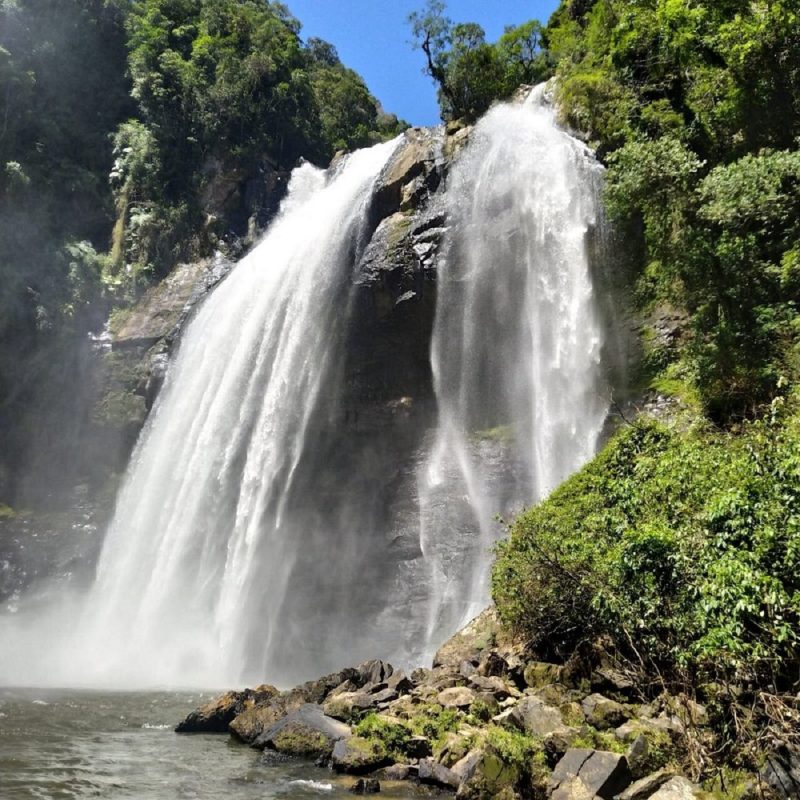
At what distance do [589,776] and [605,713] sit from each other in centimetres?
160

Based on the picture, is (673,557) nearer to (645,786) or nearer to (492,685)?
(645,786)

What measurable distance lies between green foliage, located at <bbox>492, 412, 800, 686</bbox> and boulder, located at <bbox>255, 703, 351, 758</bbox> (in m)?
3.39

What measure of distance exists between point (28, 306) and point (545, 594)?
88.1 feet

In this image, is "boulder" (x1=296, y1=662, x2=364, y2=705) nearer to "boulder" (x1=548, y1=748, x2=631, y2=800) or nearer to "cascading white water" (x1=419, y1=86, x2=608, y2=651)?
"boulder" (x1=548, y1=748, x2=631, y2=800)

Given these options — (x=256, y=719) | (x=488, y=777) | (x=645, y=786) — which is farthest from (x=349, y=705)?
(x=645, y=786)

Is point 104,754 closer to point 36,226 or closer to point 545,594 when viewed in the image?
point 545,594

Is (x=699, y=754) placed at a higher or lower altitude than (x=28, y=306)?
lower

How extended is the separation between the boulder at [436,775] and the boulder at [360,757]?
553mm

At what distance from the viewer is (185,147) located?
3781 cm

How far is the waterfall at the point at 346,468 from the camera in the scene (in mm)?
19812

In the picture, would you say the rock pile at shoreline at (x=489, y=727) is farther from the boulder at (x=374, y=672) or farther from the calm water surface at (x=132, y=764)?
the calm water surface at (x=132, y=764)

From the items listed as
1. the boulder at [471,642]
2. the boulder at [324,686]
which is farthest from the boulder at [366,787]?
the boulder at [471,642]

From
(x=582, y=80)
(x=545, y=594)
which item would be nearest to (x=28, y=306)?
(x=582, y=80)

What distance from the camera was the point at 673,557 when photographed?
340 inches
